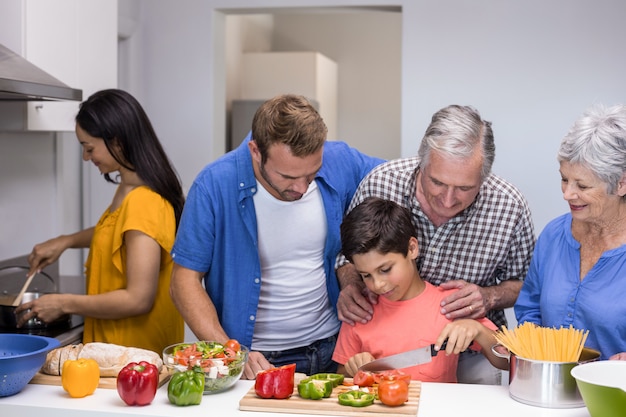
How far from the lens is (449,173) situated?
6.72 ft

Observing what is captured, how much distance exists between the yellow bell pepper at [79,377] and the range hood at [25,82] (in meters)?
0.94

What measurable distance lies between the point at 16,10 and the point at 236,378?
1.61 m

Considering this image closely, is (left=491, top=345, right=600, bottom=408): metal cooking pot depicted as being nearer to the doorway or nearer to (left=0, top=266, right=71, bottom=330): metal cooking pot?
(left=0, top=266, right=71, bottom=330): metal cooking pot

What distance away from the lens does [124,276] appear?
2639mm

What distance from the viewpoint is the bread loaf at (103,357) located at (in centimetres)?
196

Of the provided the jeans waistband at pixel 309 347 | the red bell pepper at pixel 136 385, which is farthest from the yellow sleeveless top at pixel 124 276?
the red bell pepper at pixel 136 385

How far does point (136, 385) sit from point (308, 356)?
0.77 metres

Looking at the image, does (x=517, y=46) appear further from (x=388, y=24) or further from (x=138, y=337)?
(x=388, y=24)

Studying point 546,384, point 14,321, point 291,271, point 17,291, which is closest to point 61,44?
point 17,291

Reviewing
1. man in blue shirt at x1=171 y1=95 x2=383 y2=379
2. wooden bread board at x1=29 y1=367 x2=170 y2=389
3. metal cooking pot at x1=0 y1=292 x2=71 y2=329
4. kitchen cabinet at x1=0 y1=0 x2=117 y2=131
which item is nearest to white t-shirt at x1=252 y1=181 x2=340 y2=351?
man in blue shirt at x1=171 y1=95 x2=383 y2=379

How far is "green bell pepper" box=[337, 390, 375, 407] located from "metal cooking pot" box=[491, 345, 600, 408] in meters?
0.32

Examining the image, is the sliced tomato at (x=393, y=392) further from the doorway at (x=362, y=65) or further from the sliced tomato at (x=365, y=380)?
the doorway at (x=362, y=65)

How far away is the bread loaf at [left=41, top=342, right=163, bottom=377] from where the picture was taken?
1.96 meters

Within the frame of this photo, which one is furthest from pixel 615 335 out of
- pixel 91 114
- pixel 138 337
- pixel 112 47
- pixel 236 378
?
pixel 112 47
